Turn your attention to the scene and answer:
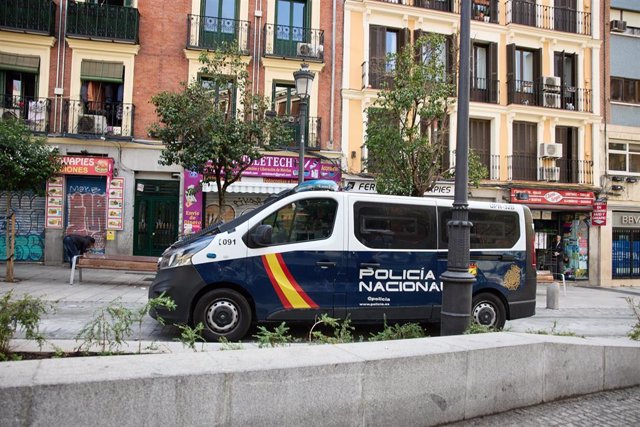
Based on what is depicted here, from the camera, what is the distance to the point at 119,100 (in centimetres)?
1777

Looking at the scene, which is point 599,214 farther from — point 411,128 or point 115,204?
point 115,204

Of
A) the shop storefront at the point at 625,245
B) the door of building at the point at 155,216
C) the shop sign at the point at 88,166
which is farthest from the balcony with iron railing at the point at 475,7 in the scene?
the shop sign at the point at 88,166

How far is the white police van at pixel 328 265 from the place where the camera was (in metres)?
6.61

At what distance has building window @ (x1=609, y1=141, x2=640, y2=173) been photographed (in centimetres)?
2236

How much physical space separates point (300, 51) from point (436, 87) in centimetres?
790

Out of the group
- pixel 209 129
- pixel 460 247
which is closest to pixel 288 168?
pixel 209 129

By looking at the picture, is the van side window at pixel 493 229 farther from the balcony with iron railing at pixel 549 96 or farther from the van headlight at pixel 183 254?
the balcony with iron railing at pixel 549 96

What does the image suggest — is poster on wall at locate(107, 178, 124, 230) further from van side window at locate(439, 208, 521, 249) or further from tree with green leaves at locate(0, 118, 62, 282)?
van side window at locate(439, 208, 521, 249)

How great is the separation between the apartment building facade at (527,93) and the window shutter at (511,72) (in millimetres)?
44

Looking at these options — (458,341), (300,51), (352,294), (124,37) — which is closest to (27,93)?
(124,37)

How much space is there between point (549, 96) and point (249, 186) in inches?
562

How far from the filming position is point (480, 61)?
21562mm

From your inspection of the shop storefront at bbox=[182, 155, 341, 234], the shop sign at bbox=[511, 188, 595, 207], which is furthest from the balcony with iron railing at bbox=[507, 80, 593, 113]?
the shop storefront at bbox=[182, 155, 341, 234]

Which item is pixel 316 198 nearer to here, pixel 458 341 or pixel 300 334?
pixel 300 334
